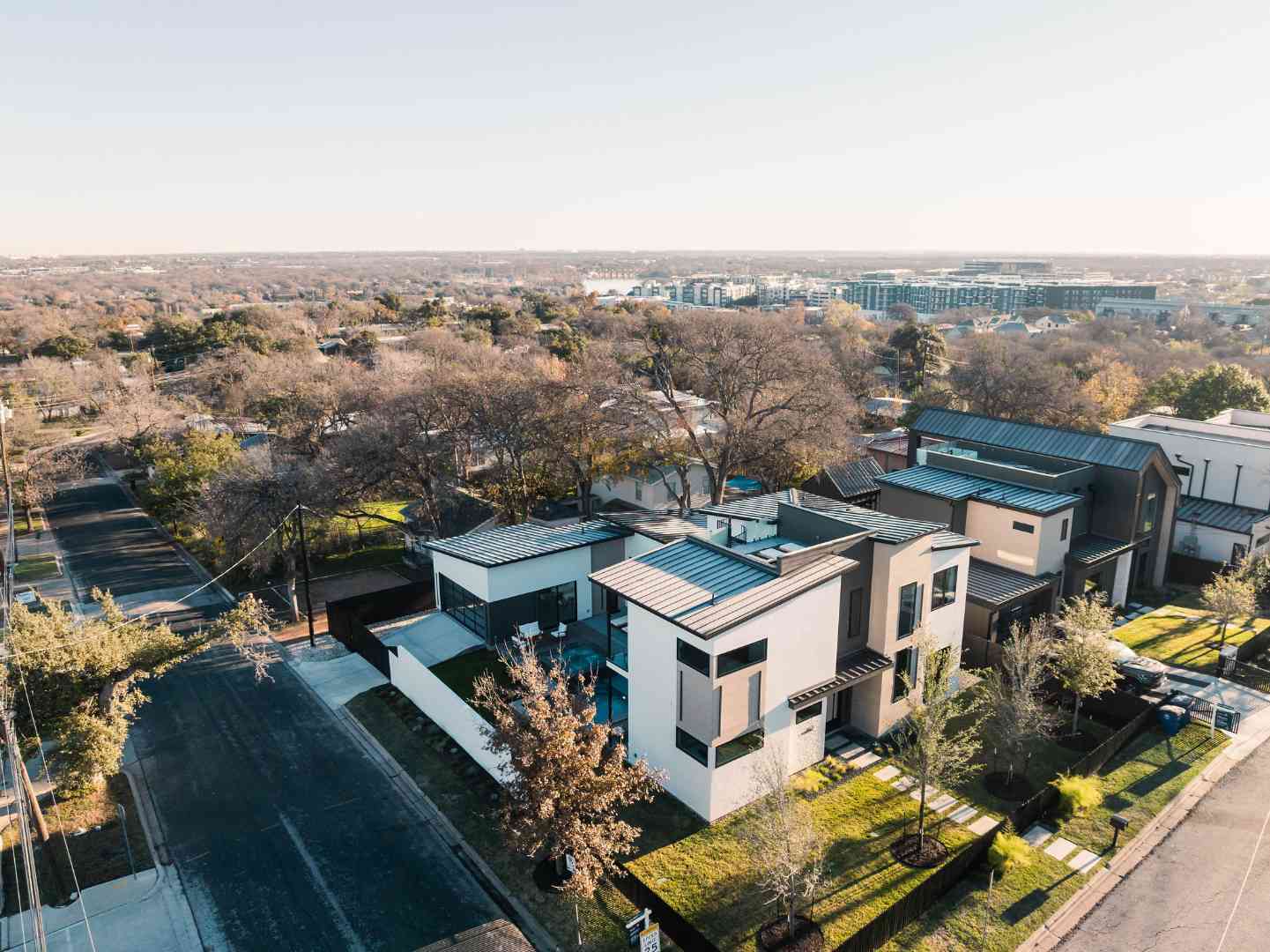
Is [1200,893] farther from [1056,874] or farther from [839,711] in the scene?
[839,711]

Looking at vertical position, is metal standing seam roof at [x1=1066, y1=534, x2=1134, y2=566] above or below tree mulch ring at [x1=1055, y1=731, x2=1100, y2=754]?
above

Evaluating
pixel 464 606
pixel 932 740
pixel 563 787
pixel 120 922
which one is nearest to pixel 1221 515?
pixel 932 740

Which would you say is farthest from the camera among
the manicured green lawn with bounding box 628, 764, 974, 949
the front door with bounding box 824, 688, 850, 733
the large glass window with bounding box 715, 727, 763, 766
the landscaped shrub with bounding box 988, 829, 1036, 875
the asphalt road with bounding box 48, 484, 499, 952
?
the front door with bounding box 824, 688, 850, 733

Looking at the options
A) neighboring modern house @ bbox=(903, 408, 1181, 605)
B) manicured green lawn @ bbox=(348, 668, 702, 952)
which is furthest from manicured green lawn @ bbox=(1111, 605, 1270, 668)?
manicured green lawn @ bbox=(348, 668, 702, 952)

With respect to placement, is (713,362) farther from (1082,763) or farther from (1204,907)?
(1204,907)

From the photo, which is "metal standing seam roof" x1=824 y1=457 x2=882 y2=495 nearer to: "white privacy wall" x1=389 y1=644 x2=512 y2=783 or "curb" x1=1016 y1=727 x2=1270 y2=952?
"curb" x1=1016 y1=727 x2=1270 y2=952

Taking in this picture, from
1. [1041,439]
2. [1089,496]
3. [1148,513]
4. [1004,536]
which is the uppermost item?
[1041,439]

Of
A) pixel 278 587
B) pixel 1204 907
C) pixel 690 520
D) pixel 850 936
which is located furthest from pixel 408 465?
pixel 1204 907
